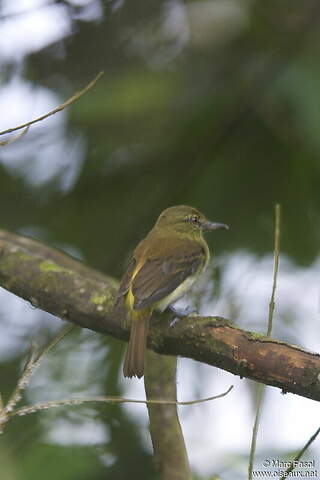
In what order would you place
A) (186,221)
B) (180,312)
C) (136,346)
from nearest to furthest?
(136,346)
(180,312)
(186,221)

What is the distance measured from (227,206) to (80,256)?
824 millimetres

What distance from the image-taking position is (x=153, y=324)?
119 inches

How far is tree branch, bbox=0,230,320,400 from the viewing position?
250cm

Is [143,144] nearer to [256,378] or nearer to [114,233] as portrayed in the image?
[114,233]

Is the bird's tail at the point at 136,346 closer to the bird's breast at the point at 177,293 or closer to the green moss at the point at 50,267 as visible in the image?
the bird's breast at the point at 177,293

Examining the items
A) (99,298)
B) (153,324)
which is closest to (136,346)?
(153,324)

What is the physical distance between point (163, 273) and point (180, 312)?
0.38 metres

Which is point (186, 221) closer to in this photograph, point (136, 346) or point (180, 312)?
point (180, 312)

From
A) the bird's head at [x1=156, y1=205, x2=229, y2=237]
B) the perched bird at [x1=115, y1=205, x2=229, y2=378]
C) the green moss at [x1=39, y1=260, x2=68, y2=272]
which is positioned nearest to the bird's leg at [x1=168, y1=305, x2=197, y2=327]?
the perched bird at [x1=115, y1=205, x2=229, y2=378]

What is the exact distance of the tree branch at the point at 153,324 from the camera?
250 centimetres

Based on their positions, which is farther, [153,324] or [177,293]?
[177,293]

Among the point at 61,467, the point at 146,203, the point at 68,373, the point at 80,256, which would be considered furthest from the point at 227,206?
the point at 61,467

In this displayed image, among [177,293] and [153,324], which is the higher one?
[153,324]

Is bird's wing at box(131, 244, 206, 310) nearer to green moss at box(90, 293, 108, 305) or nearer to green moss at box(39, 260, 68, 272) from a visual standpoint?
green moss at box(90, 293, 108, 305)
